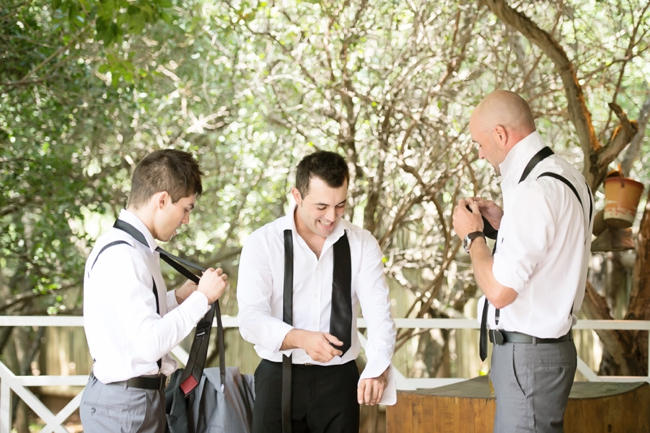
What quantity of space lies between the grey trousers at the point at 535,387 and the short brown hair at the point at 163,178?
103cm

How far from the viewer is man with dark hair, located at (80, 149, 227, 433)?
2.15 m

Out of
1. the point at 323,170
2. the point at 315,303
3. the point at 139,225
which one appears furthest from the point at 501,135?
the point at 139,225

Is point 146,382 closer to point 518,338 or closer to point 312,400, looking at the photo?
point 312,400

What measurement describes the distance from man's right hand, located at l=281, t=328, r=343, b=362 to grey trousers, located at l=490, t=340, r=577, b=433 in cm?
50

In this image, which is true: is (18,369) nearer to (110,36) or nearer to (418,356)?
(418,356)

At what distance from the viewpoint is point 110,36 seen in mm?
4203

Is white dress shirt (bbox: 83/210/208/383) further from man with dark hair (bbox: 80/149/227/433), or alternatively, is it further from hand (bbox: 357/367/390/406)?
hand (bbox: 357/367/390/406)

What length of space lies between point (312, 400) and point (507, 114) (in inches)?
40.3

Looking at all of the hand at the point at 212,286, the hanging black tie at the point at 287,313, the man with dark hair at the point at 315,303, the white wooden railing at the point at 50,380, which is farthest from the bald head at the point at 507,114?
the white wooden railing at the point at 50,380

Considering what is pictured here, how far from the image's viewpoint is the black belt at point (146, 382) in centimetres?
224

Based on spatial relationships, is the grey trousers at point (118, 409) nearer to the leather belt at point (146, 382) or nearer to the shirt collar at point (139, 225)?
the leather belt at point (146, 382)

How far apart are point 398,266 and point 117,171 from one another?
8.31 ft

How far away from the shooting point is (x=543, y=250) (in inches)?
93.6

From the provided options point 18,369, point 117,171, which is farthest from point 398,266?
point 18,369
